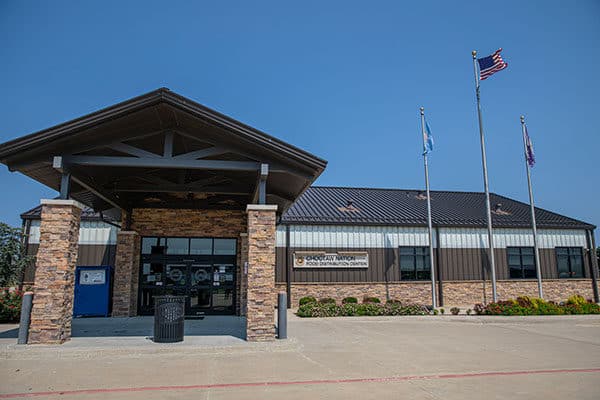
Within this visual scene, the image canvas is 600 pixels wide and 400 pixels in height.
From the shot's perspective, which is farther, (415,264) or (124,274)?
(415,264)

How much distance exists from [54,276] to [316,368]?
638 centimetres

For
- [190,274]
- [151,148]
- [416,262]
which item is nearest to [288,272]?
[190,274]

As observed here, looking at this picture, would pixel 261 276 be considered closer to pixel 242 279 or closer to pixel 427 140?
pixel 242 279

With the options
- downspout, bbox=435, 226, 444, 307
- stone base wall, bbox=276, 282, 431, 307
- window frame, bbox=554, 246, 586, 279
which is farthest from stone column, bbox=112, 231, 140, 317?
window frame, bbox=554, 246, 586, 279

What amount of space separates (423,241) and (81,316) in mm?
16424

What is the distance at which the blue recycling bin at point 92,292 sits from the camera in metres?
16.9

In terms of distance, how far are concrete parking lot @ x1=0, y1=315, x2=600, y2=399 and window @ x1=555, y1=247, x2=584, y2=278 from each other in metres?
14.0

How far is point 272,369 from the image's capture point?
8.45m

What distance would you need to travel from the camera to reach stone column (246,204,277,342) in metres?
11.0

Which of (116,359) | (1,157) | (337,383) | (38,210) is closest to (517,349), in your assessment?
(337,383)

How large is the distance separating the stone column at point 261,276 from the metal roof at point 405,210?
430 inches

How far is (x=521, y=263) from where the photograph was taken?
25.3 metres

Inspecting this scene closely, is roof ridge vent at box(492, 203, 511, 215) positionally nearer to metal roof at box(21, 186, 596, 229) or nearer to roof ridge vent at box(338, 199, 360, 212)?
metal roof at box(21, 186, 596, 229)

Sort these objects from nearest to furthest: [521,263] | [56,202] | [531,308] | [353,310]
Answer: [56,202] < [353,310] < [531,308] < [521,263]
